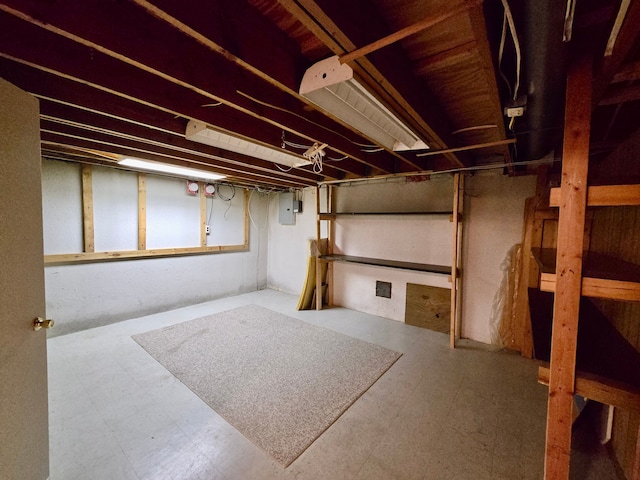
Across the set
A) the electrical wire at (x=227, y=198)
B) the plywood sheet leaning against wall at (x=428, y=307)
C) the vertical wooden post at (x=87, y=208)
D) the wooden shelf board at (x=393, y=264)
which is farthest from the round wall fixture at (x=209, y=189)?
the plywood sheet leaning against wall at (x=428, y=307)

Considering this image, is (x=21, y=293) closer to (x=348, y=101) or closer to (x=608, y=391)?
(x=348, y=101)

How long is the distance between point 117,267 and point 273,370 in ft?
9.26

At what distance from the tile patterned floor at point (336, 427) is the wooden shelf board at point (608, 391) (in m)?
0.87

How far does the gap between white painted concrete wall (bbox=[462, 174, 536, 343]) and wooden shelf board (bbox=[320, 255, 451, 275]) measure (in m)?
0.36

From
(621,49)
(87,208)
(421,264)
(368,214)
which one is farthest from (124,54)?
(421,264)

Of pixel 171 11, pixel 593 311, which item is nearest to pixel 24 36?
pixel 171 11

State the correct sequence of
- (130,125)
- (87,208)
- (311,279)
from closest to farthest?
1. (130,125)
2. (87,208)
3. (311,279)

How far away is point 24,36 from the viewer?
1092mm

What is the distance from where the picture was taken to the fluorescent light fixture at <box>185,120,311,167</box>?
184 centimetres

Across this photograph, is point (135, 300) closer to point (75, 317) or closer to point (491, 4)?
point (75, 317)

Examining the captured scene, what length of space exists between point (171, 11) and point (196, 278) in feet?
13.6

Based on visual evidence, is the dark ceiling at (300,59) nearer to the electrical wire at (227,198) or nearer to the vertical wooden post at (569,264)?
the vertical wooden post at (569,264)

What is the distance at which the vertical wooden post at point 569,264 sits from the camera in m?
0.90

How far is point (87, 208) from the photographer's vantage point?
3.20m
